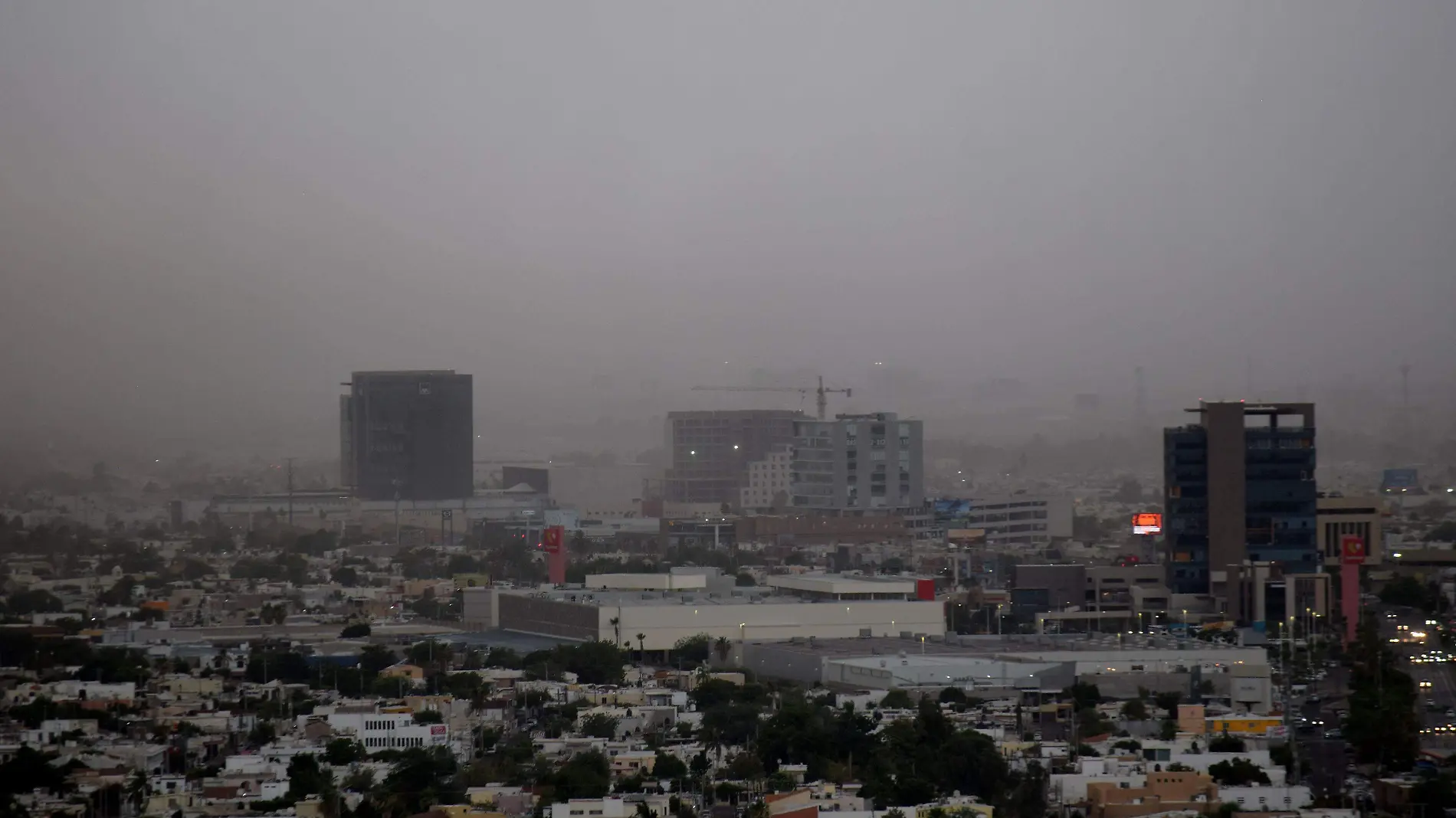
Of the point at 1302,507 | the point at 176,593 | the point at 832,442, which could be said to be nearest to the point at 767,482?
the point at 832,442

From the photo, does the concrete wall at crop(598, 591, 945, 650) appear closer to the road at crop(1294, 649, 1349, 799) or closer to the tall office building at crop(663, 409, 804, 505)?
the road at crop(1294, 649, 1349, 799)

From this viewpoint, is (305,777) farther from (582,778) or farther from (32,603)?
(32,603)

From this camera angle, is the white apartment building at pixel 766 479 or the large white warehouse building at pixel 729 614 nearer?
the large white warehouse building at pixel 729 614

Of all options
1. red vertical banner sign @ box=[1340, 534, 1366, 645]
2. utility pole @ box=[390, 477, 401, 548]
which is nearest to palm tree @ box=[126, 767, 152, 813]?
red vertical banner sign @ box=[1340, 534, 1366, 645]

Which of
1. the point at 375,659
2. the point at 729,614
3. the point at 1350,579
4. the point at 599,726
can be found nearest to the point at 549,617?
the point at 729,614

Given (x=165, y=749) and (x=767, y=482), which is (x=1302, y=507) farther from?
(x=767, y=482)

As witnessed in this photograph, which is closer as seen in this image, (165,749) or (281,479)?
(165,749)

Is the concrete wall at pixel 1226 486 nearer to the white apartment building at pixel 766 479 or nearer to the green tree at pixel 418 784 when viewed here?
the green tree at pixel 418 784

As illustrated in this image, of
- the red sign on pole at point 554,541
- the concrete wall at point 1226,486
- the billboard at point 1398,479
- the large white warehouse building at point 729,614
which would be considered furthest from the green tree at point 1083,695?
the billboard at point 1398,479
